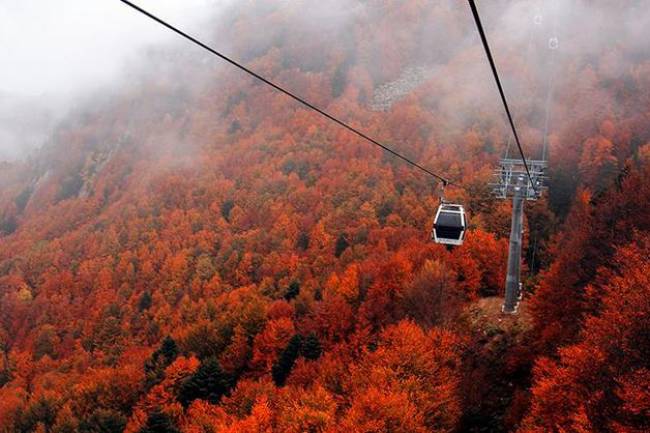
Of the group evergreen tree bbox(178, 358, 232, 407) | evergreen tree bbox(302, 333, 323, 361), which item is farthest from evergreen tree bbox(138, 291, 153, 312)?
evergreen tree bbox(302, 333, 323, 361)

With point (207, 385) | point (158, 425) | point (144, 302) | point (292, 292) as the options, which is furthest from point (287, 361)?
point (144, 302)

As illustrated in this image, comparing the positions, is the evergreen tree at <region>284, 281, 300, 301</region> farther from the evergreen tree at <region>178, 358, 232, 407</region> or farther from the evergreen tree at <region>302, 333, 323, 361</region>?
the evergreen tree at <region>302, 333, 323, 361</region>

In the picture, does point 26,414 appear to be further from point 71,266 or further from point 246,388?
point 71,266

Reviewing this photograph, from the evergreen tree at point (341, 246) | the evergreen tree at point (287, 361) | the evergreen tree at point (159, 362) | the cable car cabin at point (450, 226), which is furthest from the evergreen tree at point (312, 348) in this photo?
the evergreen tree at point (341, 246)

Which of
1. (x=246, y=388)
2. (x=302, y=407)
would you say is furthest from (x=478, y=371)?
(x=246, y=388)

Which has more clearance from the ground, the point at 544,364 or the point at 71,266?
the point at 544,364

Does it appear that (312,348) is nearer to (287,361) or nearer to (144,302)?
(287,361)
